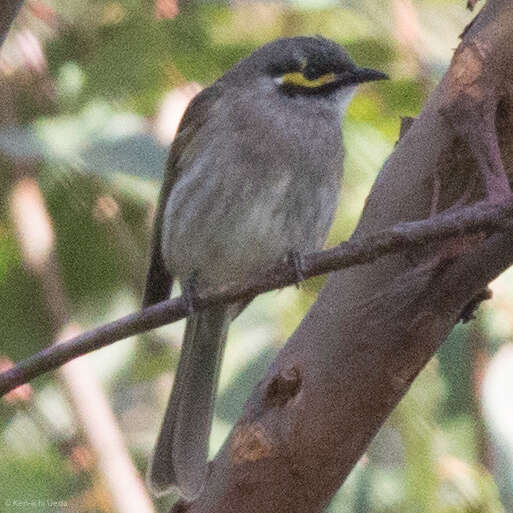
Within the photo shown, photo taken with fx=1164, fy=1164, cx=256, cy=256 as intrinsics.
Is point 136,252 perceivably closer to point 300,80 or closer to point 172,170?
point 172,170

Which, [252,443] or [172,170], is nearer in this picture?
[252,443]

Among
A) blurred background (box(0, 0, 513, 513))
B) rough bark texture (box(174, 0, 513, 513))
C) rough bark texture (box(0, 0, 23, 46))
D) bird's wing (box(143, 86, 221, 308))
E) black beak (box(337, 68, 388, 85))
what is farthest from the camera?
bird's wing (box(143, 86, 221, 308))

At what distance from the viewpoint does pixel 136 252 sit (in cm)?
335

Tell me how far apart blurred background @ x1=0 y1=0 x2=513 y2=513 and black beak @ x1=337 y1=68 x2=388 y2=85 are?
0.16 meters

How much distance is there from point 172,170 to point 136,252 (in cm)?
35

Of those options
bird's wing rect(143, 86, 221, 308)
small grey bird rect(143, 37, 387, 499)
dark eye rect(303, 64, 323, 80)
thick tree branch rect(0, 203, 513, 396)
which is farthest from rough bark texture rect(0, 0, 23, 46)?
dark eye rect(303, 64, 323, 80)

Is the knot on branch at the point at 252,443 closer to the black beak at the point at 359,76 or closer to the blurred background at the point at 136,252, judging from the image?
the blurred background at the point at 136,252

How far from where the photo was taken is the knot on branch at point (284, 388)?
2.13 meters

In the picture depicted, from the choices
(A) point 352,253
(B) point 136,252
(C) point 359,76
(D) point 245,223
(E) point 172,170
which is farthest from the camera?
Answer: (B) point 136,252

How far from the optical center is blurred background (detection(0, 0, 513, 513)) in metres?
2.81

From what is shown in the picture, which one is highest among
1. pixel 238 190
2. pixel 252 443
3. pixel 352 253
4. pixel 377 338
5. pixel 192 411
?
pixel 352 253

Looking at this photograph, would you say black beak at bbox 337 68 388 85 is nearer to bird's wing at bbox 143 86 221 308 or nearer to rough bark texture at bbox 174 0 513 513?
bird's wing at bbox 143 86 221 308

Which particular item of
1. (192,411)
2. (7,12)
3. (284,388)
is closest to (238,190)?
(192,411)

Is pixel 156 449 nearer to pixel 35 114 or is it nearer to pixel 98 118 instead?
pixel 98 118
